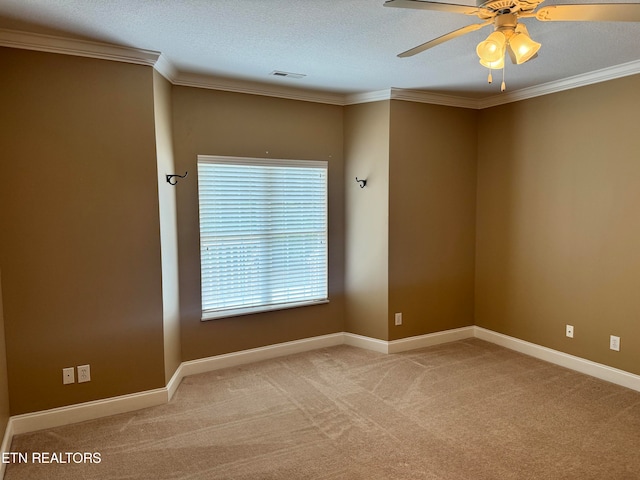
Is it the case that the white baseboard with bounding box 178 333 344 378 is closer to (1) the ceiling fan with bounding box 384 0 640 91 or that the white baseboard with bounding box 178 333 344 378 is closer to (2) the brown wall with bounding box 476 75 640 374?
(2) the brown wall with bounding box 476 75 640 374

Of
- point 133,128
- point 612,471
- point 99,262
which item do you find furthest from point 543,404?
point 133,128

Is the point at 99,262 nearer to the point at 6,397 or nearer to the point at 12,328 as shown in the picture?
the point at 12,328

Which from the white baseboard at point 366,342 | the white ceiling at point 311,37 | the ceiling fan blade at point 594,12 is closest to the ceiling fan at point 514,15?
the ceiling fan blade at point 594,12

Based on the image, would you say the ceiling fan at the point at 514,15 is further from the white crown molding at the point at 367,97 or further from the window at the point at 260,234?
the window at the point at 260,234

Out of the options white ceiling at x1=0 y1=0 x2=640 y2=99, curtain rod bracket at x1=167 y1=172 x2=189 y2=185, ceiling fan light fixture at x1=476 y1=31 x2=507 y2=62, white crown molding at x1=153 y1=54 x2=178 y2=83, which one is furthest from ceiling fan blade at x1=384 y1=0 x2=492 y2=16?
curtain rod bracket at x1=167 y1=172 x2=189 y2=185

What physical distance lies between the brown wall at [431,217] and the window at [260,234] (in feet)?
2.45

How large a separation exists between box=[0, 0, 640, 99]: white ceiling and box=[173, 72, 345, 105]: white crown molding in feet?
0.33

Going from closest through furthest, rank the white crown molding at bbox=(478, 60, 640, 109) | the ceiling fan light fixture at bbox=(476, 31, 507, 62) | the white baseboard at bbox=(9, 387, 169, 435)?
1. the ceiling fan light fixture at bbox=(476, 31, 507, 62)
2. the white baseboard at bbox=(9, 387, 169, 435)
3. the white crown molding at bbox=(478, 60, 640, 109)

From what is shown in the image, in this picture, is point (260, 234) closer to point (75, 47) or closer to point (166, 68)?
point (166, 68)

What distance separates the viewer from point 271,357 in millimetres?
4047

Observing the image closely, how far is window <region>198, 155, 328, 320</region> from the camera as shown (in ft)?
12.2

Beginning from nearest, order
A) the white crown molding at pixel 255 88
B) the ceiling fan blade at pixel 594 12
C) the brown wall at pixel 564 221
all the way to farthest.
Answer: the ceiling fan blade at pixel 594 12
the brown wall at pixel 564 221
the white crown molding at pixel 255 88

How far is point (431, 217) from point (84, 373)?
3.26m

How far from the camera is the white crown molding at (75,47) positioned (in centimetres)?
256
